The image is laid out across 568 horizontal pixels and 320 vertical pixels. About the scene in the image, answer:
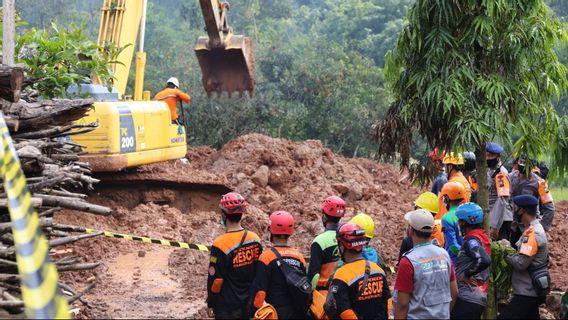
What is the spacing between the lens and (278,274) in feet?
23.5

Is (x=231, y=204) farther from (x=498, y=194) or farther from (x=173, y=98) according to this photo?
(x=173, y=98)

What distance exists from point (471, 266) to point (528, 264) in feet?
1.89

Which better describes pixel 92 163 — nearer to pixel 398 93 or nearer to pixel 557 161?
pixel 398 93

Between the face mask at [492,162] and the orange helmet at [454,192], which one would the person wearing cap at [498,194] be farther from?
the orange helmet at [454,192]

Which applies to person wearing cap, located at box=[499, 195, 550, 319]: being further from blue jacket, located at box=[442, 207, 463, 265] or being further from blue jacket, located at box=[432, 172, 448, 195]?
blue jacket, located at box=[432, 172, 448, 195]

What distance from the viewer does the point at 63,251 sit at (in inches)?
492

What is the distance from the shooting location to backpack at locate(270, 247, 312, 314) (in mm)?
7141

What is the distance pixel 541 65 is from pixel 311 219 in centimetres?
787

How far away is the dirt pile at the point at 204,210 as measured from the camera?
455 inches

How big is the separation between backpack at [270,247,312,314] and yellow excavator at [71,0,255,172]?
744cm

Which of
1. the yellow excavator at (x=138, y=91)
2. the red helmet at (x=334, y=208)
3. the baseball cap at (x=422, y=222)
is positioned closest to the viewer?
the baseball cap at (x=422, y=222)

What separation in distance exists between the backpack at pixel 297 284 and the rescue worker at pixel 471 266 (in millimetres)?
1586

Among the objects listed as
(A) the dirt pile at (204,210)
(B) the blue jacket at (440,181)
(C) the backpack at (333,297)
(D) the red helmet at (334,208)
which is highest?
(D) the red helmet at (334,208)

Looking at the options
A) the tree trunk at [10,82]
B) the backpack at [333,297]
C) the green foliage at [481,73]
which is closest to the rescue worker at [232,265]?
the backpack at [333,297]
